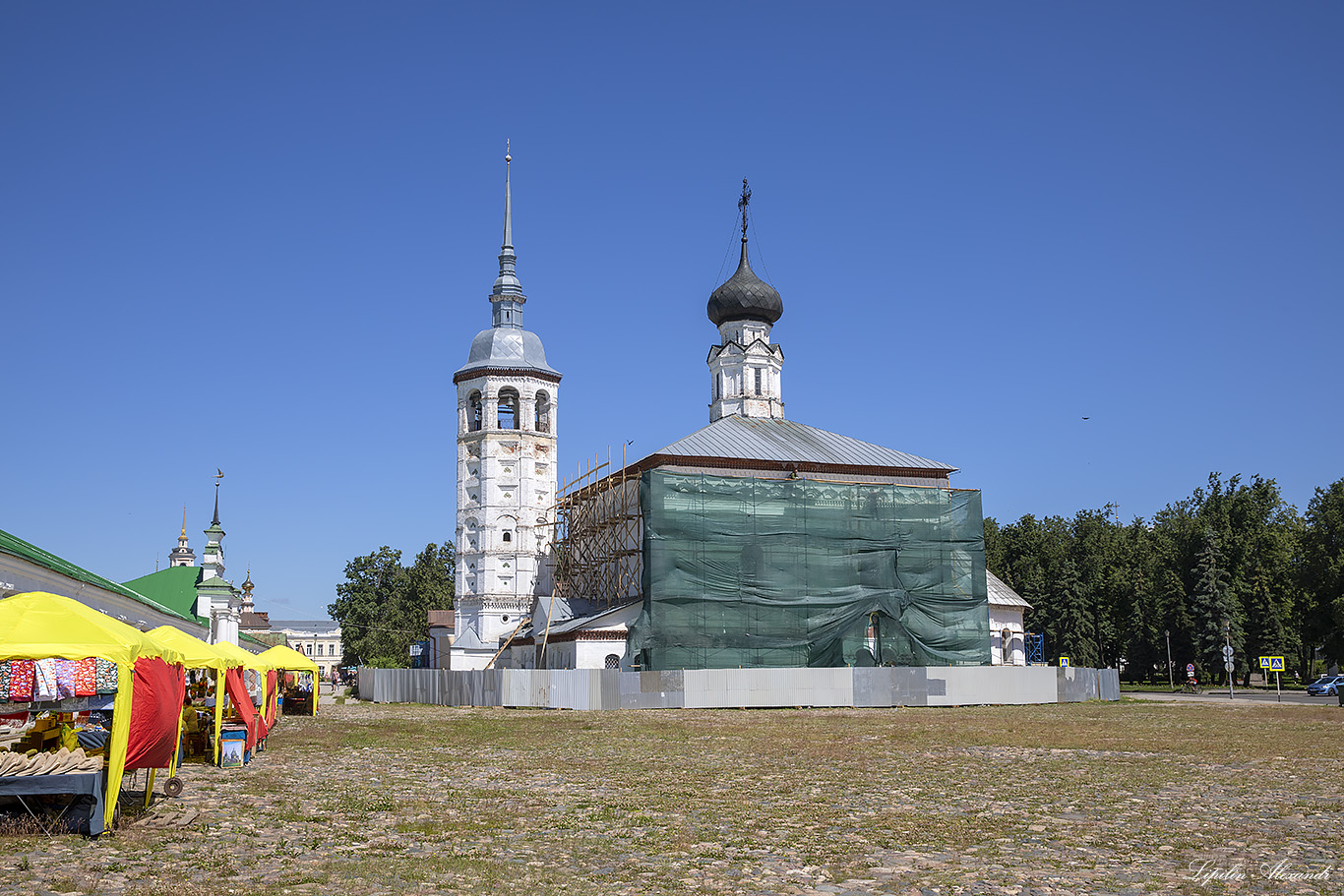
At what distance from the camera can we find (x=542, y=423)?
66938 millimetres

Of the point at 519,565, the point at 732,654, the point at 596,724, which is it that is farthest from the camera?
the point at 519,565

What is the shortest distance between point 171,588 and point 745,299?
31765 mm

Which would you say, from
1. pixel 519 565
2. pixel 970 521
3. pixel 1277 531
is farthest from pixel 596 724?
pixel 1277 531

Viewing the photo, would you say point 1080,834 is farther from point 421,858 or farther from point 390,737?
point 390,737

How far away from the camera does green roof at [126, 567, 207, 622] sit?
52625 millimetres

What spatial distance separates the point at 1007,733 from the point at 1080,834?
47.2 ft

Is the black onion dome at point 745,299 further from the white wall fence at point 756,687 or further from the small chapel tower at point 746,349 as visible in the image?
the white wall fence at point 756,687

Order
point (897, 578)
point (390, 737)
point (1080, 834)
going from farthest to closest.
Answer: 1. point (897, 578)
2. point (390, 737)
3. point (1080, 834)

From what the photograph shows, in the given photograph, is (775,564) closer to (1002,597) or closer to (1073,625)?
(1002,597)

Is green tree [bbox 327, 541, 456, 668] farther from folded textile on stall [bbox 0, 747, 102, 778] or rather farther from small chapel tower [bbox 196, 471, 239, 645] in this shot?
folded textile on stall [bbox 0, 747, 102, 778]

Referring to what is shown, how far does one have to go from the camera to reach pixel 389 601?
324 ft

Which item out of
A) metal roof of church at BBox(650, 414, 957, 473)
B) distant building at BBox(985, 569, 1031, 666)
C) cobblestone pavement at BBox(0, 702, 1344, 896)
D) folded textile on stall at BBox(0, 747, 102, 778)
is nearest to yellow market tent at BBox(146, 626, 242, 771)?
cobblestone pavement at BBox(0, 702, 1344, 896)

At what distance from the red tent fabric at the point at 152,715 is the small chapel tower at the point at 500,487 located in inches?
1955

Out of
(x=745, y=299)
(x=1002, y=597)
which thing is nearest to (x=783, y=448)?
(x=745, y=299)
